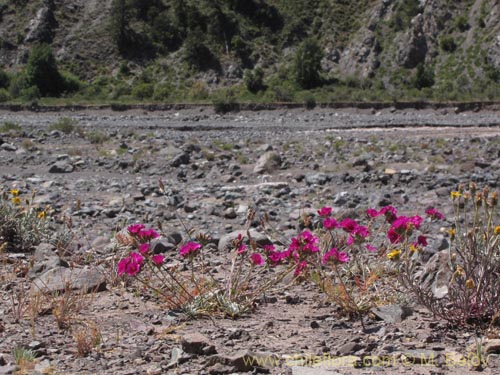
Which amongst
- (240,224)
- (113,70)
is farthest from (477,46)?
(240,224)

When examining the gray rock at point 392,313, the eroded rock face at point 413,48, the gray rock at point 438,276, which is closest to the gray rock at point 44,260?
the gray rock at point 392,313

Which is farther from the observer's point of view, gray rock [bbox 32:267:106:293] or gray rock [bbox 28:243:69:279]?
gray rock [bbox 28:243:69:279]

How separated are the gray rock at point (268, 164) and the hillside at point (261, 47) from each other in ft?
78.6

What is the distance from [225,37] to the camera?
55.0m

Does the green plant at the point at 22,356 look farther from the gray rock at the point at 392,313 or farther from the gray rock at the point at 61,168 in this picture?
the gray rock at the point at 61,168

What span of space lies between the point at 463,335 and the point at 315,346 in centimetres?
77

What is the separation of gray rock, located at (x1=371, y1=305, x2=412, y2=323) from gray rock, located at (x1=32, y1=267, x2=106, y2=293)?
189 centimetres

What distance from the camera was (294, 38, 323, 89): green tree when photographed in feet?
148

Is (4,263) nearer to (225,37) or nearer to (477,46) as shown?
(477,46)

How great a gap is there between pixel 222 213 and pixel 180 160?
6.02 meters

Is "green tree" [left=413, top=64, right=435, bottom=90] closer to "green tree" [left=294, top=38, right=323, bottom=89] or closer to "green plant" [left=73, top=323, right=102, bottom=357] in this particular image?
"green tree" [left=294, top=38, right=323, bottom=89]

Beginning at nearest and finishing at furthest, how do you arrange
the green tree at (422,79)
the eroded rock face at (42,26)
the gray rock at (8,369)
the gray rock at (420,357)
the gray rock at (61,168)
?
the gray rock at (8,369), the gray rock at (420,357), the gray rock at (61,168), the green tree at (422,79), the eroded rock face at (42,26)

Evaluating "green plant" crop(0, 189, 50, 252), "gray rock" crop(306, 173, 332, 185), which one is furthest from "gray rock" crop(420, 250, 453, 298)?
"gray rock" crop(306, 173, 332, 185)

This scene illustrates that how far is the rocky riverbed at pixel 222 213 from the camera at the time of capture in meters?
3.28
